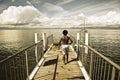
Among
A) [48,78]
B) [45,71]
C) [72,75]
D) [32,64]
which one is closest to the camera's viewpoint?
[48,78]

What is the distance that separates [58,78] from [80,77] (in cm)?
97

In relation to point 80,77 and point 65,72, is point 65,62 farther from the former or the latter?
point 80,77

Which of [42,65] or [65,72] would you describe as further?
[42,65]

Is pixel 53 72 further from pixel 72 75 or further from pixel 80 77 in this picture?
pixel 80 77

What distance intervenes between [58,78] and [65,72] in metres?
0.86

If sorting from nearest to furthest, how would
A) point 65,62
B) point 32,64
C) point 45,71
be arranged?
point 45,71, point 65,62, point 32,64

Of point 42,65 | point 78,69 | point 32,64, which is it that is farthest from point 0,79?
point 78,69

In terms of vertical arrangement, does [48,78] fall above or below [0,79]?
above

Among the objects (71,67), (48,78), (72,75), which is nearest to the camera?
(48,78)

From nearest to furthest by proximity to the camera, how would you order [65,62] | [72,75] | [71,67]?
1. [72,75]
2. [71,67]
3. [65,62]

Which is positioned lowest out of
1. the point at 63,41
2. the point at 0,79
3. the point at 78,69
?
the point at 0,79

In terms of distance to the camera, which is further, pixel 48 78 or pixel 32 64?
pixel 32 64

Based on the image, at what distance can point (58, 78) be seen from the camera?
5.69 meters

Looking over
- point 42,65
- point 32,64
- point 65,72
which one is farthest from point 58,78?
point 32,64
